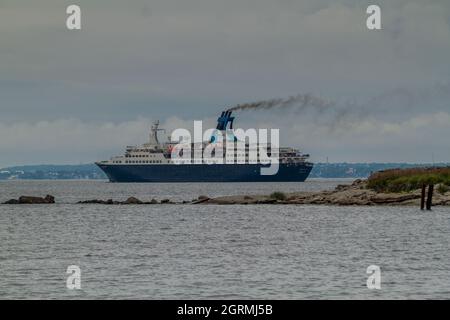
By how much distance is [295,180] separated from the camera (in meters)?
197

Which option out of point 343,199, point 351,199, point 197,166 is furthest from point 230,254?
point 197,166

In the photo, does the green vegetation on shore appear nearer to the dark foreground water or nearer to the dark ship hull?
the dark foreground water

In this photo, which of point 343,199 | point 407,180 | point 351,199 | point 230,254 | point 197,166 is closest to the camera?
point 230,254

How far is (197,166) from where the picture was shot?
186 m

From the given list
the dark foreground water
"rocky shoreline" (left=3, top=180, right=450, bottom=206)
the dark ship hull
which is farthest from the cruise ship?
the dark foreground water

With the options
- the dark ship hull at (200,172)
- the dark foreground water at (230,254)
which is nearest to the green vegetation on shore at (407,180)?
the dark foreground water at (230,254)

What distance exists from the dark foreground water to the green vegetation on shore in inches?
205

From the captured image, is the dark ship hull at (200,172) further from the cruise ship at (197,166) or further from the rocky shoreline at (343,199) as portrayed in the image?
the rocky shoreline at (343,199)

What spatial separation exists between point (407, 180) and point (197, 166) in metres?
116

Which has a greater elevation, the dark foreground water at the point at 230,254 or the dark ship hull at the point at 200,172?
the dark ship hull at the point at 200,172

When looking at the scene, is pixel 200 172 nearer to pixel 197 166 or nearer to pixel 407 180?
pixel 197 166

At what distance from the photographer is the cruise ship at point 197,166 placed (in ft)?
608

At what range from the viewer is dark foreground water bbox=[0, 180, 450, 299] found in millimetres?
28953
